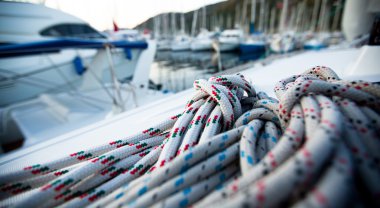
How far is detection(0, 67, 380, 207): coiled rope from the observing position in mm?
294

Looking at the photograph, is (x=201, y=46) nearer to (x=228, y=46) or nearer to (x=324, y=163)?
(x=228, y=46)

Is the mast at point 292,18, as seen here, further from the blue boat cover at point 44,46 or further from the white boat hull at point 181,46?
the blue boat cover at point 44,46

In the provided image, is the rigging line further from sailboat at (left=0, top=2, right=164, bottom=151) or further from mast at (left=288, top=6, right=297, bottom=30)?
mast at (left=288, top=6, right=297, bottom=30)

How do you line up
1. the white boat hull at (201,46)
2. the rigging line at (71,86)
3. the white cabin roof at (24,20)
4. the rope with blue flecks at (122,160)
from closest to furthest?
the rope with blue flecks at (122,160), the rigging line at (71,86), the white cabin roof at (24,20), the white boat hull at (201,46)

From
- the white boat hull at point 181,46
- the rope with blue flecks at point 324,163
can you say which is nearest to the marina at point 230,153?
the rope with blue flecks at point 324,163

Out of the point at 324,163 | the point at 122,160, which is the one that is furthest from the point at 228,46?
the point at 324,163

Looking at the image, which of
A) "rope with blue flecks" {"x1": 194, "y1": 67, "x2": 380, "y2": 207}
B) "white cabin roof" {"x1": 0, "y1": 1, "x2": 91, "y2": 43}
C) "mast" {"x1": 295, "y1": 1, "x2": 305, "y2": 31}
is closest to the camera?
"rope with blue flecks" {"x1": 194, "y1": 67, "x2": 380, "y2": 207}

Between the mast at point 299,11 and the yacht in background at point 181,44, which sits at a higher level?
the mast at point 299,11

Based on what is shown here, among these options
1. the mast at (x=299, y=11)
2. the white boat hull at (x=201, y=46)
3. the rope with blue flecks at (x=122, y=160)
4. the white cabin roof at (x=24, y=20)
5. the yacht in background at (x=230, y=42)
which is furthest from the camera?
the mast at (x=299, y=11)

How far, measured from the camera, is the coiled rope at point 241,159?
0.96 feet

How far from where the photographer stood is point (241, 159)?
439 millimetres

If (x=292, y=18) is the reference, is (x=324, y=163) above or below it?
below

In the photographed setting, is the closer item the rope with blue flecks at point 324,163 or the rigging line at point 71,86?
the rope with blue flecks at point 324,163

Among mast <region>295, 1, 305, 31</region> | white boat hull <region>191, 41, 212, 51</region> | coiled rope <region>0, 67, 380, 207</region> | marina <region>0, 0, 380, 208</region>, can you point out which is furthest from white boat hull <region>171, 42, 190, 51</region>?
coiled rope <region>0, 67, 380, 207</region>
